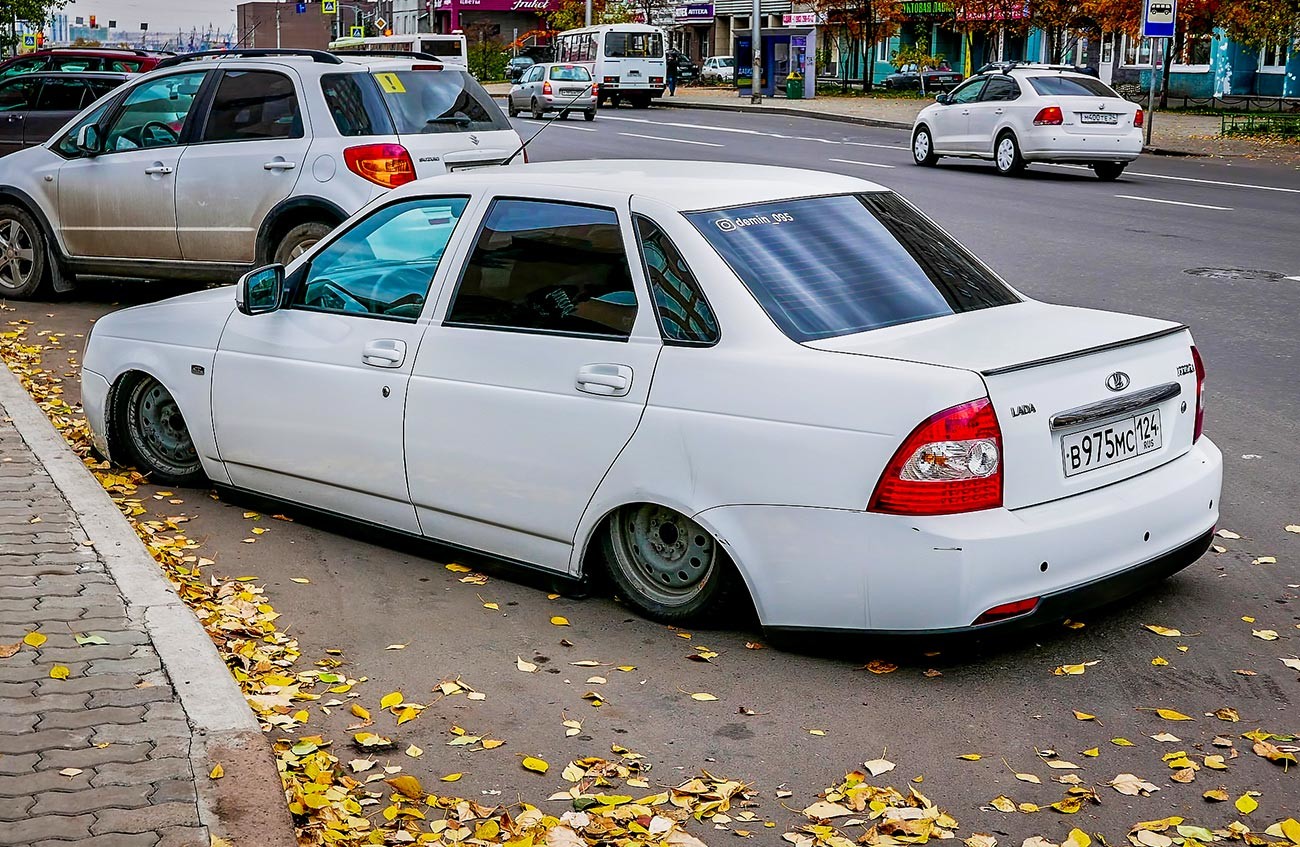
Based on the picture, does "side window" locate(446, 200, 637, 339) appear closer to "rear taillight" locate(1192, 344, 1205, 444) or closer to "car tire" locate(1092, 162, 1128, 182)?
"rear taillight" locate(1192, 344, 1205, 444)

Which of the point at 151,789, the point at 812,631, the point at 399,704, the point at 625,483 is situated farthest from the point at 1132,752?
the point at 151,789

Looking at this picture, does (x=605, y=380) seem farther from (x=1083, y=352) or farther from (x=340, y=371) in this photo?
(x=1083, y=352)

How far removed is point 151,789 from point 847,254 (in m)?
2.85

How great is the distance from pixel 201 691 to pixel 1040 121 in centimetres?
2146

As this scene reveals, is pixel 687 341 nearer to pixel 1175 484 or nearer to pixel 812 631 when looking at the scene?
pixel 812 631

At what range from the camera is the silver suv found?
10812 mm

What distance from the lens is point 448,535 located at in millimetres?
5855

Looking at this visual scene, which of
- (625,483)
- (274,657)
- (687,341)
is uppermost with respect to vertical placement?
(687,341)

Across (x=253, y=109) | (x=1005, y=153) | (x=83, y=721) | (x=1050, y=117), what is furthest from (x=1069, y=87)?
(x=83, y=721)

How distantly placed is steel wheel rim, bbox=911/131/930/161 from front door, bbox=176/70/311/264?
56.4ft

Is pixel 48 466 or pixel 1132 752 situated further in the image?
pixel 48 466

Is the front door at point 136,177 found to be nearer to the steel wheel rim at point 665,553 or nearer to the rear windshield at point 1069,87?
the steel wheel rim at point 665,553

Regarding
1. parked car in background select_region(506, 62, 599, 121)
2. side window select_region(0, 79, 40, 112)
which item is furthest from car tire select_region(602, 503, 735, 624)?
parked car in background select_region(506, 62, 599, 121)

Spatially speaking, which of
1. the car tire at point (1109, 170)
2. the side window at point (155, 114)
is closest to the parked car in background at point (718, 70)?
the car tire at point (1109, 170)
